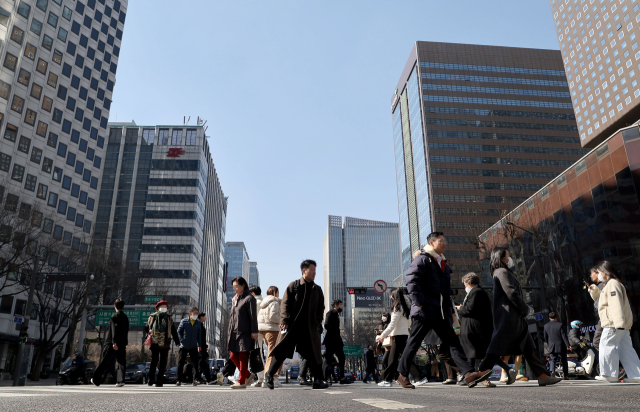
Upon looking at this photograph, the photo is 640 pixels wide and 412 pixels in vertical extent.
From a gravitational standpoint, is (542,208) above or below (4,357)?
above

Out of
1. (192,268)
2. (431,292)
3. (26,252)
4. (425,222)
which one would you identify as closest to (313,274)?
(431,292)

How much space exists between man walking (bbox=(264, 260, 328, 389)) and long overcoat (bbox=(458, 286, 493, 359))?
224cm

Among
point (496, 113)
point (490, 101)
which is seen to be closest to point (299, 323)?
point (496, 113)

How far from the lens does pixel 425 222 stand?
316ft

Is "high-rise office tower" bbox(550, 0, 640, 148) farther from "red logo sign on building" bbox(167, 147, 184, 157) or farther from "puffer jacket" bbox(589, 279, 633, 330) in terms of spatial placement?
"puffer jacket" bbox(589, 279, 633, 330)

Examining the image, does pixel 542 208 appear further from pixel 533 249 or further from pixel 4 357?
pixel 4 357

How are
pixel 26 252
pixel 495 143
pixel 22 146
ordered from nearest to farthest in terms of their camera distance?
pixel 26 252 → pixel 22 146 → pixel 495 143

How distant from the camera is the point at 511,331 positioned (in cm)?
589

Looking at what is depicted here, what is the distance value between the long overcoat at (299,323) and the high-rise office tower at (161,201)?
70.8 m

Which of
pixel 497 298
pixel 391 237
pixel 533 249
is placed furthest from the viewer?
pixel 391 237

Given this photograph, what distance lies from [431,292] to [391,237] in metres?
190

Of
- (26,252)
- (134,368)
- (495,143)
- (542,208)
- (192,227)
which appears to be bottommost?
(134,368)

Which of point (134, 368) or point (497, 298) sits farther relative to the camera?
point (134, 368)

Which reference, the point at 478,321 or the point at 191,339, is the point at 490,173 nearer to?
the point at 191,339
